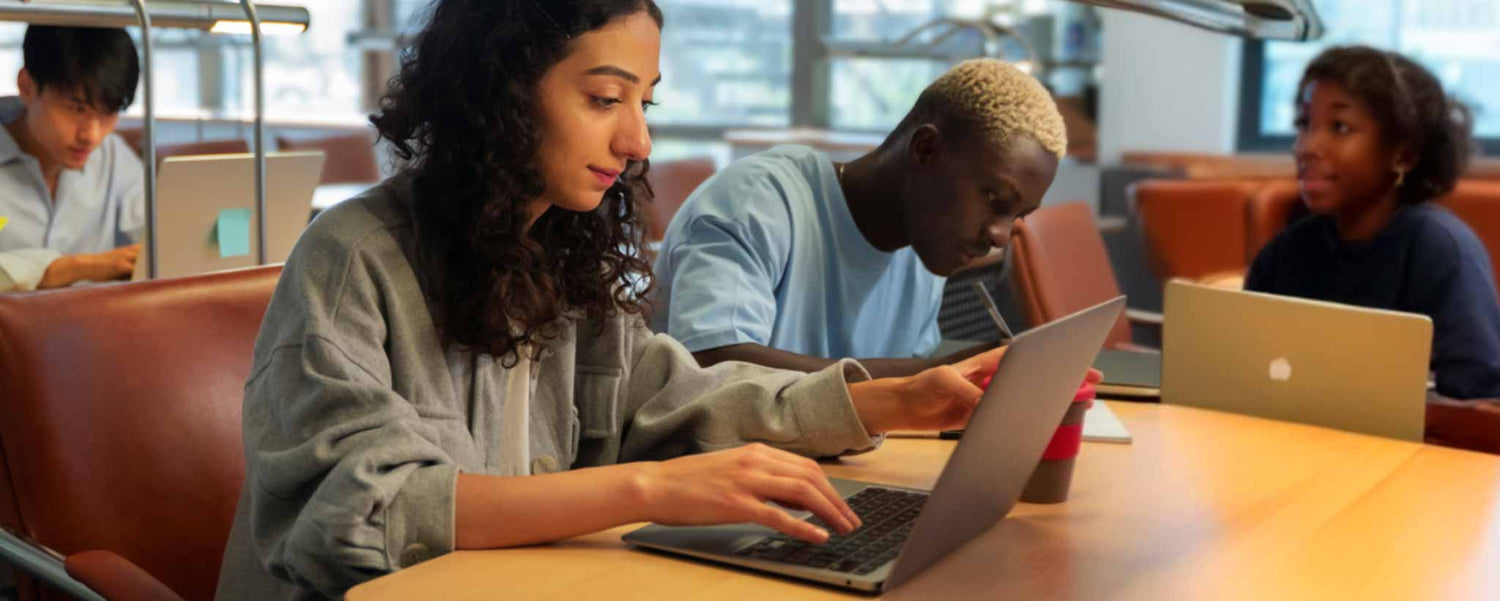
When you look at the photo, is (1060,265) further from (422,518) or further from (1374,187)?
(422,518)

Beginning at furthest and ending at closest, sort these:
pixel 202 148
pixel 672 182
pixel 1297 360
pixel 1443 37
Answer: pixel 1443 37 → pixel 202 148 → pixel 672 182 → pixel 1297 360

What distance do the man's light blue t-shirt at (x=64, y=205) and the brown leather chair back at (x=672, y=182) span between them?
1.17m

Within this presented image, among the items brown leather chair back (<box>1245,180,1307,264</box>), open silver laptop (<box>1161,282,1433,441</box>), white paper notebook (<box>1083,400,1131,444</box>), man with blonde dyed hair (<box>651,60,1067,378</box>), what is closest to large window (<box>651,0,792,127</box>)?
brown leather chair back (<box>1245,180,1307,264</box>)

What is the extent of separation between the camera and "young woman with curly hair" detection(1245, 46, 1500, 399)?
8.14 ft

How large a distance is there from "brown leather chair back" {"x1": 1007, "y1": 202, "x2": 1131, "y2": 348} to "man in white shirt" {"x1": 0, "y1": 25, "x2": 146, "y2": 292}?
165 centimetres

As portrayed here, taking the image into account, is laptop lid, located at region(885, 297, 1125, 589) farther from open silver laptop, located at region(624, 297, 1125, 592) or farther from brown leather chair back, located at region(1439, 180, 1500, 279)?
brown leather chair back, located at region(1439, 180, 1500, 279)

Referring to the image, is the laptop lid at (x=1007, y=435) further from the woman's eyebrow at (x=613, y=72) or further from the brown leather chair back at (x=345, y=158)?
the brown leather chair back at (x=345, y=158)

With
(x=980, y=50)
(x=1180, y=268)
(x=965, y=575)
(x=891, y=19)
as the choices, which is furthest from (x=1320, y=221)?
(x=891, y=19)

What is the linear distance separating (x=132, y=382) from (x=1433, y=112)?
221 cm

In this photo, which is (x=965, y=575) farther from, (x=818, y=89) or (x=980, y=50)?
(x=818, y=89)

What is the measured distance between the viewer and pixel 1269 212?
3.72 metres

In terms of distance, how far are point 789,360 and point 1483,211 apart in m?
2.71

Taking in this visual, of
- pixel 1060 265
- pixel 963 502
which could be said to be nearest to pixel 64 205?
pixel 1060 265

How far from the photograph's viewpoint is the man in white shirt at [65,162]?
275 centimetres
